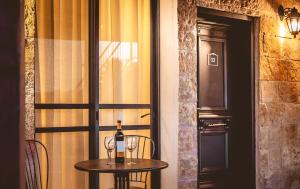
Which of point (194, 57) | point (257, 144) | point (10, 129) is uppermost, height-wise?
point (194, 57)

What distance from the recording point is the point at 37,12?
136 inches

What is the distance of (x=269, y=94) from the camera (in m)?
4.93

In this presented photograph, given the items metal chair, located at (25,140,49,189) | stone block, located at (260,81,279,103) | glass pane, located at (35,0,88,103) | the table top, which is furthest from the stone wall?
metal chair, located at (25,140,49,189)

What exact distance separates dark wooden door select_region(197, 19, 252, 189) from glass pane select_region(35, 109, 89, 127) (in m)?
1.38

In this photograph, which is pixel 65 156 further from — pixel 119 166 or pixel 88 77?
pixel 119 166

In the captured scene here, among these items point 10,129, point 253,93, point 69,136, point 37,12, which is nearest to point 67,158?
Result: point 69,136

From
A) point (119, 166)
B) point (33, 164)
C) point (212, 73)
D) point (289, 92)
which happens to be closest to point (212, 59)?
point (212, 73)

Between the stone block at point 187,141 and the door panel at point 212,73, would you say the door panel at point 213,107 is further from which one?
the stone block at point 187,141

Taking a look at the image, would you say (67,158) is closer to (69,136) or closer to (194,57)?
(69,136)

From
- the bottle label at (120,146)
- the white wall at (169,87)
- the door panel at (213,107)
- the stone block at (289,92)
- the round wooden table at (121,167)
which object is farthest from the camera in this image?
the stone block at (289,92)

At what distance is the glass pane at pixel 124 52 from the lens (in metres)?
3.85

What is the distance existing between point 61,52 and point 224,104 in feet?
6.79

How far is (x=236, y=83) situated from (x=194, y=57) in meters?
0.94

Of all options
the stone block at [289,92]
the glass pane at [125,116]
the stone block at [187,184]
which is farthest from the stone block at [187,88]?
the stone block at [289,92]
